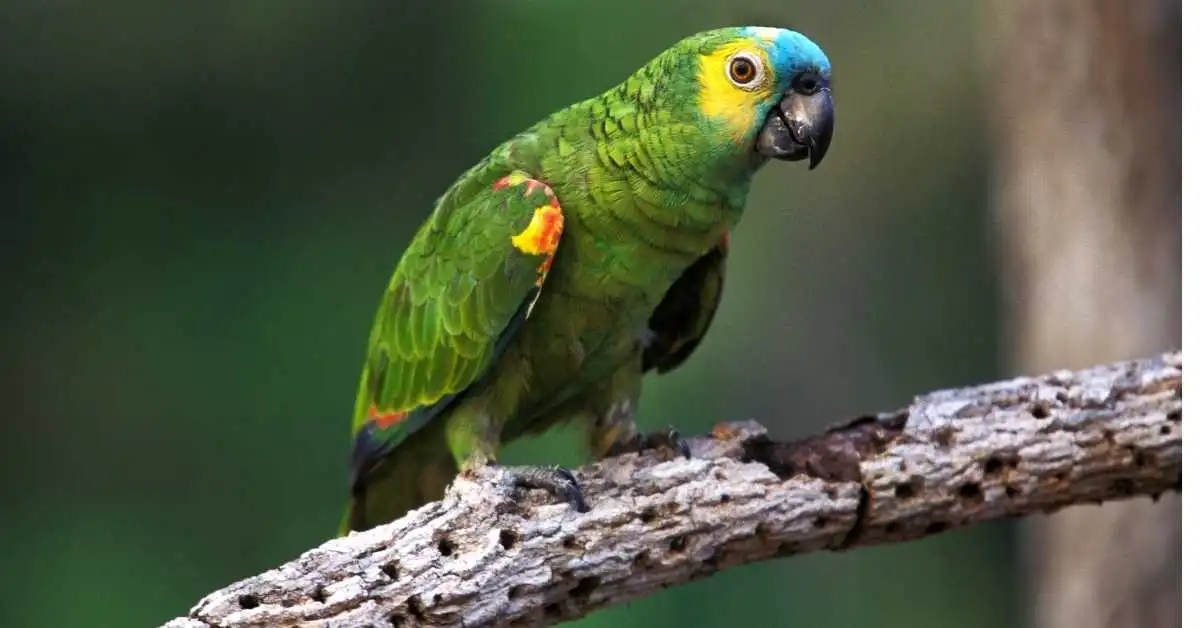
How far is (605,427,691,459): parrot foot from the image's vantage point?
2.25m

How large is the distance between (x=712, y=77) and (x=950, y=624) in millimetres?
2396

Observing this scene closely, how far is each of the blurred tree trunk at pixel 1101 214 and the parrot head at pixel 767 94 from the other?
5.25 feet

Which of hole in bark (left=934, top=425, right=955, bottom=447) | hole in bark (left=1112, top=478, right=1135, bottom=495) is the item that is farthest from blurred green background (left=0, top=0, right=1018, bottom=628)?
hole in bark (left=1112, top=478, right=1135, bottom=495)

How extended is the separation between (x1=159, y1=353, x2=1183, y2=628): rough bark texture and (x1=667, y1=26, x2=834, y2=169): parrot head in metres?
0.64

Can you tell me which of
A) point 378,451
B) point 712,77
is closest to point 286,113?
point 378,451

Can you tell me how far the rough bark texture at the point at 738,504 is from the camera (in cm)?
174

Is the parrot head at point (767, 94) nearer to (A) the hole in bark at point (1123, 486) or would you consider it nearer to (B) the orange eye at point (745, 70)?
(B) the orange eye at point (745, 70)

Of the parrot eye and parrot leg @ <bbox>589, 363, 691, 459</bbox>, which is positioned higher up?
the parrot eye

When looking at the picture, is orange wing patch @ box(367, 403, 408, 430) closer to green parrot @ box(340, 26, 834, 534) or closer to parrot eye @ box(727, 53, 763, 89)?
green parrot @ box(340, 26, 834, 534)

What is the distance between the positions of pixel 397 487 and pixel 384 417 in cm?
27

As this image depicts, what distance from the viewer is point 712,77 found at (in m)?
1.98

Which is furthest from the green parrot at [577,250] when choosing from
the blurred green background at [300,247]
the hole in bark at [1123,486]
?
the hole in bark at [1123,486]

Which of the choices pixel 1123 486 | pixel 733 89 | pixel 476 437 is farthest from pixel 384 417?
pixel 1123 486

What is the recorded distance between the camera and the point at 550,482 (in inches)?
78.7
